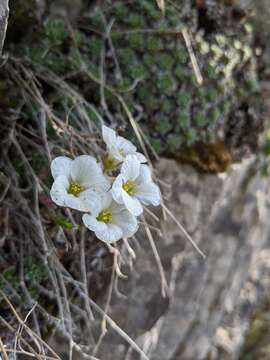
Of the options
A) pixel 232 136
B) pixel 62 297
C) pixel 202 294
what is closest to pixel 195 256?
pixel 202 294

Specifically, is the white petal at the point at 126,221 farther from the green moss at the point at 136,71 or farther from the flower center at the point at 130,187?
the green moss at the point at 136,71

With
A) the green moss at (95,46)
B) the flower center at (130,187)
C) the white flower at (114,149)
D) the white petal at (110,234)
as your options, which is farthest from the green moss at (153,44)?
the white petal at (110,234)

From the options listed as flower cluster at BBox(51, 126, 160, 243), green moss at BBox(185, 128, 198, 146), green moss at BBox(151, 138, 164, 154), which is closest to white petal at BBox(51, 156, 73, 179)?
flower cluster at BBox(51, 126, 160, 243)

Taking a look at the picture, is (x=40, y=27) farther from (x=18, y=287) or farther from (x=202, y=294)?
(x=202, y=294)

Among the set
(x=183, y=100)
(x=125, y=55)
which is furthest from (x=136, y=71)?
(x=183, y=100)

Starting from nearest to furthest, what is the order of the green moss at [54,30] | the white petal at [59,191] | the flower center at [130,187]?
the white petal at [59,191] → the flower center at [130,187] → the green moss at [54,30]

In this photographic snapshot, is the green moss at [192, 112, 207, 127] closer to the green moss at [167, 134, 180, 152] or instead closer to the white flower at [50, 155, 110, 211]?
the green moss at [167, 134, 180, 152]
